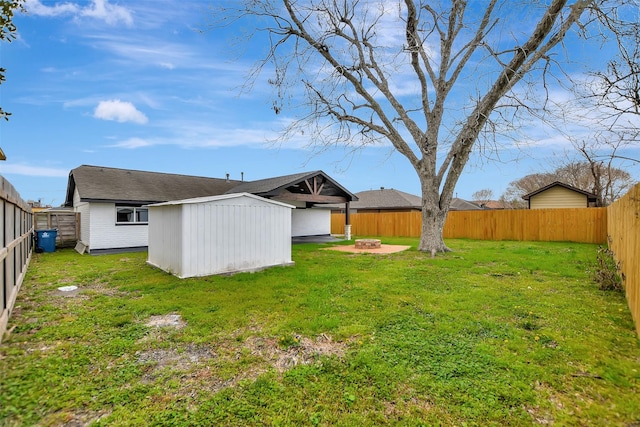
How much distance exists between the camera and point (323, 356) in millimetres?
3188

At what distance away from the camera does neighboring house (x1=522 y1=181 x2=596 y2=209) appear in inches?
701

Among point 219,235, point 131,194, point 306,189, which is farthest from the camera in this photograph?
point 306,189

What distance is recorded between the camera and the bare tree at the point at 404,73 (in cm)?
945

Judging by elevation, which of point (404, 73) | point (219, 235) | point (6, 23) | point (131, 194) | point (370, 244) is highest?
point (404, 73)

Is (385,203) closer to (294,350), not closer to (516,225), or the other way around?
(516,225)

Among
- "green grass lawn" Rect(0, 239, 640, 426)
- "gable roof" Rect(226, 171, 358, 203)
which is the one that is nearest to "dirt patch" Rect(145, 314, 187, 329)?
"green grass lawn" Rect(0, 239, 640, 426)

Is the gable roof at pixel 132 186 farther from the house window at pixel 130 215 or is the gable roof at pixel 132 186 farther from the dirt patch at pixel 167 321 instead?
the dirt patch at pixel 167 321

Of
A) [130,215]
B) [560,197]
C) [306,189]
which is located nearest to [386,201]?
[560,197]

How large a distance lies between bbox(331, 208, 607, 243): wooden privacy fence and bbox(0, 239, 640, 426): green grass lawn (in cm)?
1075

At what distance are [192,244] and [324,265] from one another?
3.68m

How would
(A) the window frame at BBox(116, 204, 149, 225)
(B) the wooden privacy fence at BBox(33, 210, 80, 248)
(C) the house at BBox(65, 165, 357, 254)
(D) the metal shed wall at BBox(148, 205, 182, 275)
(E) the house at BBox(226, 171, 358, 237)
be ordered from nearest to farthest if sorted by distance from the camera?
(D) the metal shed wall at BBox(148, 205, 182, 275) → (C) the house at BBox(65, 165, 357, 254) → (A) the window frame at BBox(116, 204, 149, 225) → (B) the wooden privacy fence at BBox(33, 210, 80, 248) → (E) the house at BBox(226, 171, 358, 237)

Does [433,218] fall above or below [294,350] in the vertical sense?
above

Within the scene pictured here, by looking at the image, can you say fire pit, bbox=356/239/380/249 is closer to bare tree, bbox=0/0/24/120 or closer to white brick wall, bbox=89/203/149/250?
white brick wall, bbox=89/203/149/250

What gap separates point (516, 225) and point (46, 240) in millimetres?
22073
